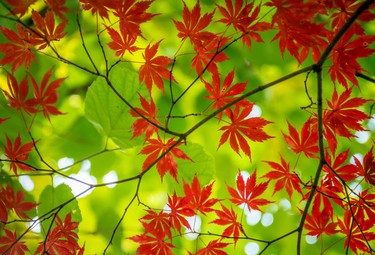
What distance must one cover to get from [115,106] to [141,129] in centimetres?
39

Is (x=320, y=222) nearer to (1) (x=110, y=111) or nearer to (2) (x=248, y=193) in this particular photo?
(2) (x=248, y=193)

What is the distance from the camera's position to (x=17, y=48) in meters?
1.02

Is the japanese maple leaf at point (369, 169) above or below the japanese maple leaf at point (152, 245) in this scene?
above

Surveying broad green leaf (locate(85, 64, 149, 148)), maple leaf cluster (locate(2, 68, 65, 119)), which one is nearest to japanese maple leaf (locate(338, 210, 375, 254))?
broad green leaf (locate(85, 64, 149, 148))

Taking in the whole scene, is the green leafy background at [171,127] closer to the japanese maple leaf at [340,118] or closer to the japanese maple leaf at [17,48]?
the japanese maple leaf at [17,48]

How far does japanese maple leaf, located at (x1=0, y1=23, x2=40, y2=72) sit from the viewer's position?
0.97 meters

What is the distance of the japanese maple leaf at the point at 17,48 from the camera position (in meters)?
0.97

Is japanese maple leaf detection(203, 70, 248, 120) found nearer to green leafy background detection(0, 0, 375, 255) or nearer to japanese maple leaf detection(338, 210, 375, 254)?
japanese maple leaf detection(338, 210, 375, 254)

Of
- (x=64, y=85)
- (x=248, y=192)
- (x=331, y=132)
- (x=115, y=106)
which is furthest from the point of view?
(x=64, y=85)

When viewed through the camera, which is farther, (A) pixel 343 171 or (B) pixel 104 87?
(B) pixel 104 87

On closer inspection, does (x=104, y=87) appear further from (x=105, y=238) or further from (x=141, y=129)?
(x=105, y=238)

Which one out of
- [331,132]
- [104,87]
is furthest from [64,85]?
[331,132]

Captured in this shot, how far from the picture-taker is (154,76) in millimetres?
1036

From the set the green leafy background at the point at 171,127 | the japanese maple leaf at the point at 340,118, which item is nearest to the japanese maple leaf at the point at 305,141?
the japanese maple leaf at the point at 340,118
